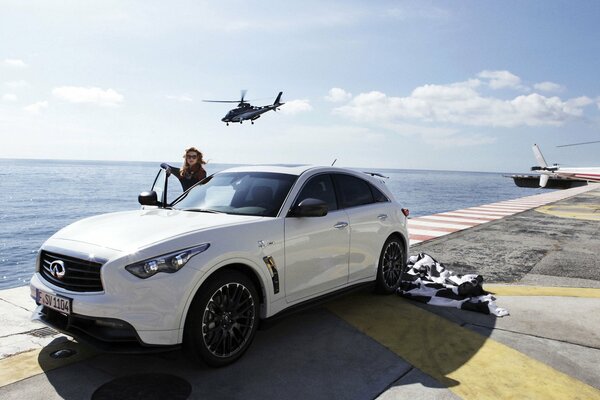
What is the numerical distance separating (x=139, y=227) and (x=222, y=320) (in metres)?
1.01

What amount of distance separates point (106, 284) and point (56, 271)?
2.11ft

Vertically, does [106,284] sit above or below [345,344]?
above

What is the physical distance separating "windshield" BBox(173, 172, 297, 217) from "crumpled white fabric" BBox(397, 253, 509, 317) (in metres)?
2.31

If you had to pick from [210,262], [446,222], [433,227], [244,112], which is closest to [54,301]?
[210,262]

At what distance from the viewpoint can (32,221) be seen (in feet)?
85.0

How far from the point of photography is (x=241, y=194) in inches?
184

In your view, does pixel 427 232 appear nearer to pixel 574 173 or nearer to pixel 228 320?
pixel 228 320

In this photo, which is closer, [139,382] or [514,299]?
[139,382]

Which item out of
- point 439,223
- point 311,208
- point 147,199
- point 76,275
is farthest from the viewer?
point 439,223

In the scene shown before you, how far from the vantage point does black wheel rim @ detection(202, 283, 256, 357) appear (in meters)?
3.53

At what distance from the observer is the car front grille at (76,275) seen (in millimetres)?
3314

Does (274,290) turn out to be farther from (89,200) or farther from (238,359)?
(89,200)

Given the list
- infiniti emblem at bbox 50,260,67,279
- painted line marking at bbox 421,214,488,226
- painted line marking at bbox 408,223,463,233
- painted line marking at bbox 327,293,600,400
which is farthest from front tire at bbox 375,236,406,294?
painted line marking at bbox 421,214,488,226

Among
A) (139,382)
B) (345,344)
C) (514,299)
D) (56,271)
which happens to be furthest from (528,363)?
(56,271)
